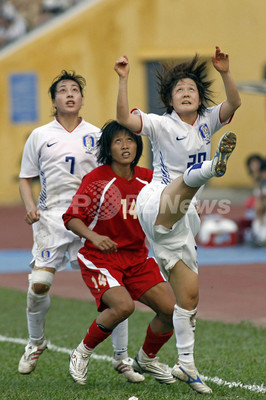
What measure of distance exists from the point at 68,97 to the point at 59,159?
19.8 inches

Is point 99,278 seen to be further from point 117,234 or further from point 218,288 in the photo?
point 218,288

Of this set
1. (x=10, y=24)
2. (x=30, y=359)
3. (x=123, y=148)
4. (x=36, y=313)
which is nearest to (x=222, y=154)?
(x=123, y=148)

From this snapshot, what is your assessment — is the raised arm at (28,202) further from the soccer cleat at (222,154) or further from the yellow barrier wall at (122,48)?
the yellow barrier wall at (122,48)

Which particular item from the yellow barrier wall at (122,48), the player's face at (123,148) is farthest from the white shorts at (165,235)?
the yellow barrier wall at (122,48)

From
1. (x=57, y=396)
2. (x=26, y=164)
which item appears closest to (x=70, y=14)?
(x=26, y=164)

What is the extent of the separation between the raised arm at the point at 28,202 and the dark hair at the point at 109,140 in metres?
0.69

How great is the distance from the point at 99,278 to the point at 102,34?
17923 mm

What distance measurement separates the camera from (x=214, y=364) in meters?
6.96

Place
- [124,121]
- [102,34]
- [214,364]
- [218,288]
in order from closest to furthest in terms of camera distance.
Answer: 1. [124,121]
2. [214,364]
3. [218,288]
4. [102,34]

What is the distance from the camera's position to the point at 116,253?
624 cm

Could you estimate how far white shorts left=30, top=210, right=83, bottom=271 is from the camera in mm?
6898

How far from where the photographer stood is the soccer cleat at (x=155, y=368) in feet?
20.7

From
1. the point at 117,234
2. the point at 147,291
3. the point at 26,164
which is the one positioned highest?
the point at 26,164

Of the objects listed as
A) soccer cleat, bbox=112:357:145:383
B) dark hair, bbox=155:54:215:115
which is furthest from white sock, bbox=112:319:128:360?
dark hair, bbox=155:54:215:115
